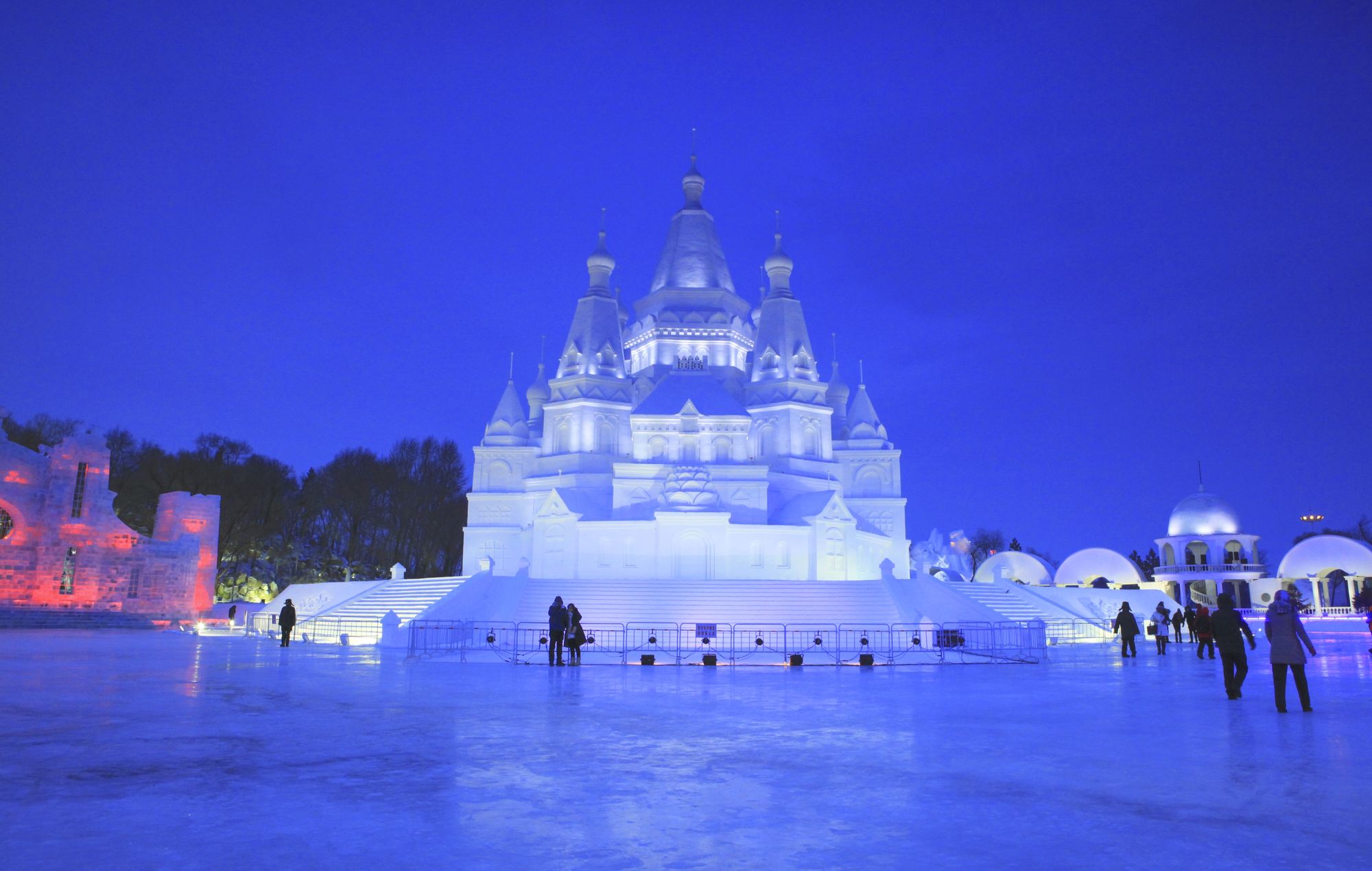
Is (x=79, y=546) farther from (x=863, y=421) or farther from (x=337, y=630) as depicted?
(x=863, y=421)

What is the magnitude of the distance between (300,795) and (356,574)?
60.2m

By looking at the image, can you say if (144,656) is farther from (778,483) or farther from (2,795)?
(778,483)

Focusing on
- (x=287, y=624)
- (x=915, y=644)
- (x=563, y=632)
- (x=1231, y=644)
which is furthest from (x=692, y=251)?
(x=1231, y=644)

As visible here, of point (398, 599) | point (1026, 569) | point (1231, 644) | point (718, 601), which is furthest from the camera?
point (1026, 569)

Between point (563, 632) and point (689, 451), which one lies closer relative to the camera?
point (563, 632)

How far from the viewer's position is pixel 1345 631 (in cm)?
3888

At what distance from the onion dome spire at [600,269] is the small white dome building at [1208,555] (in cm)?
4314

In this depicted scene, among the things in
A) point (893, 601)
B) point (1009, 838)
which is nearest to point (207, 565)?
point (893, 601)

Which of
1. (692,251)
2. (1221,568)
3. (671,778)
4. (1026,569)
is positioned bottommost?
(671,778)

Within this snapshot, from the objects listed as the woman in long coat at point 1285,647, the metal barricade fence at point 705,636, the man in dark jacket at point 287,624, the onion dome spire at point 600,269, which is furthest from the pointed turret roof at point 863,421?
the woman in long coat at point 1285,647

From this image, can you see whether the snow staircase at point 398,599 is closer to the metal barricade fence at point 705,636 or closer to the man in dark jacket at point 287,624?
the man in dark jacket at point 287,624

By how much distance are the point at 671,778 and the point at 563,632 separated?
1192 centimetres

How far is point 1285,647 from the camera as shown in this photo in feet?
33.7

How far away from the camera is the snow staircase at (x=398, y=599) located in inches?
1217
